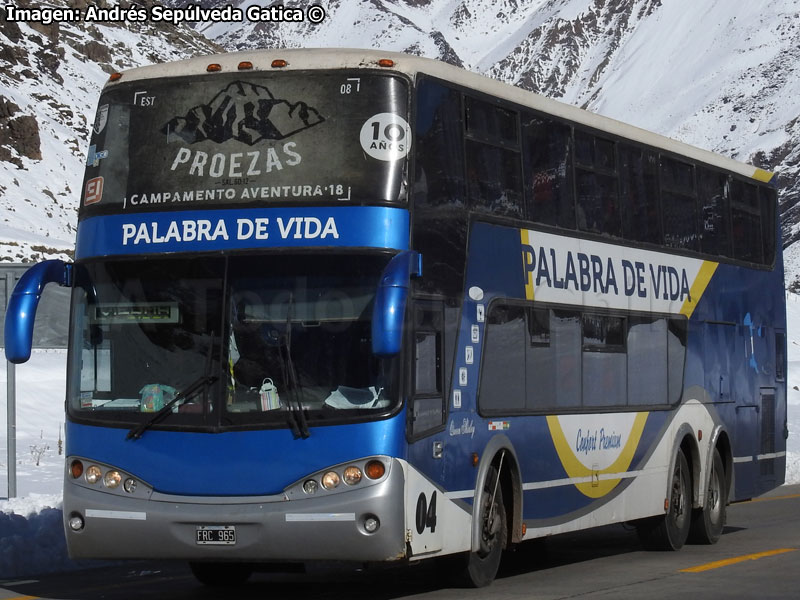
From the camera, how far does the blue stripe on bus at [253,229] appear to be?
11070 millimetres

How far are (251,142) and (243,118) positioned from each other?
0.19m

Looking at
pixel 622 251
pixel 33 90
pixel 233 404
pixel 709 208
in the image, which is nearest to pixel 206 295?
pixel 233 404

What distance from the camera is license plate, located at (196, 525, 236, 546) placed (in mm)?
10797

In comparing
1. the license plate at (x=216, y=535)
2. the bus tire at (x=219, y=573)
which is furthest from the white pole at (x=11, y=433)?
the license plate at (x=216, y=535)

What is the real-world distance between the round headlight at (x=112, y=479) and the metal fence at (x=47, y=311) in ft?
20.2

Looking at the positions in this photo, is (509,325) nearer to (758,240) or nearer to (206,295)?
(206,295)

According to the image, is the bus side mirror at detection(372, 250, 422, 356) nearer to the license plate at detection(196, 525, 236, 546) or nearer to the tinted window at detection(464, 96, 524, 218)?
the license plate at detection(196, 525, 236, 546)

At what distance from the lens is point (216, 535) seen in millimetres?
10828

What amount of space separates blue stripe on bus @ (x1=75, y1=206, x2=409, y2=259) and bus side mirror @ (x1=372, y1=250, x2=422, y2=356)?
0.40 metres

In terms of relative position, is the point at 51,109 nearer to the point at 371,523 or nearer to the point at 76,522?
the point at 76,522

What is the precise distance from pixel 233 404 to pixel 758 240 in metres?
9.39

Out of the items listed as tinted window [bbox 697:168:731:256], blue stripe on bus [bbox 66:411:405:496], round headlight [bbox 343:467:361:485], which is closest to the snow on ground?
blue stripe on bus [bbox 66:411:405:496]

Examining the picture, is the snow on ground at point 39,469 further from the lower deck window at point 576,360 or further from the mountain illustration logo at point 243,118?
the mountain illustration logo at point 243,118

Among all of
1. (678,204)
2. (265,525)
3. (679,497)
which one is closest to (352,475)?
(265,525)
